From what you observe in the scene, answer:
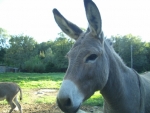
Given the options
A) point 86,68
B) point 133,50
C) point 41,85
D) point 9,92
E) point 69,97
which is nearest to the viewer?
point 69,97

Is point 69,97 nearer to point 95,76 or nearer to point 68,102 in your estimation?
point 68,102

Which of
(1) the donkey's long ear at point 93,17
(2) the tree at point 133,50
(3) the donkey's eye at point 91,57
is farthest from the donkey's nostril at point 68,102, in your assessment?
(2) the tree at point 133,50

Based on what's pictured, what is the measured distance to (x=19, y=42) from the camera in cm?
5509

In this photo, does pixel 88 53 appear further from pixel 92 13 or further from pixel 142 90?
pixel 142 90

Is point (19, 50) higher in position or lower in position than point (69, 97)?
higher

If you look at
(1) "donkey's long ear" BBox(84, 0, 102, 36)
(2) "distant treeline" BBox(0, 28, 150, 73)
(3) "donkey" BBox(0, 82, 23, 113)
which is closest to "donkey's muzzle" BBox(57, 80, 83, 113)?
(1) "donkey's long ear" BBox(84, 0, 102, 36)

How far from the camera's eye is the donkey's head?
183cm

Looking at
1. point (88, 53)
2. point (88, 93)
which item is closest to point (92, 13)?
point (88, 53)

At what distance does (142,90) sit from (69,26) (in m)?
1.33

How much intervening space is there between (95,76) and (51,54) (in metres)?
49.6

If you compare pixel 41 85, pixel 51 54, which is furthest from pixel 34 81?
pixel 51 54

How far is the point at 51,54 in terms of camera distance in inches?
2016

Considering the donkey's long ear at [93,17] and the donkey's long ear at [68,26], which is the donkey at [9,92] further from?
the donkey's long ear at [93,17]

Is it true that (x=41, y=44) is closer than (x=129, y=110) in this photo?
No
